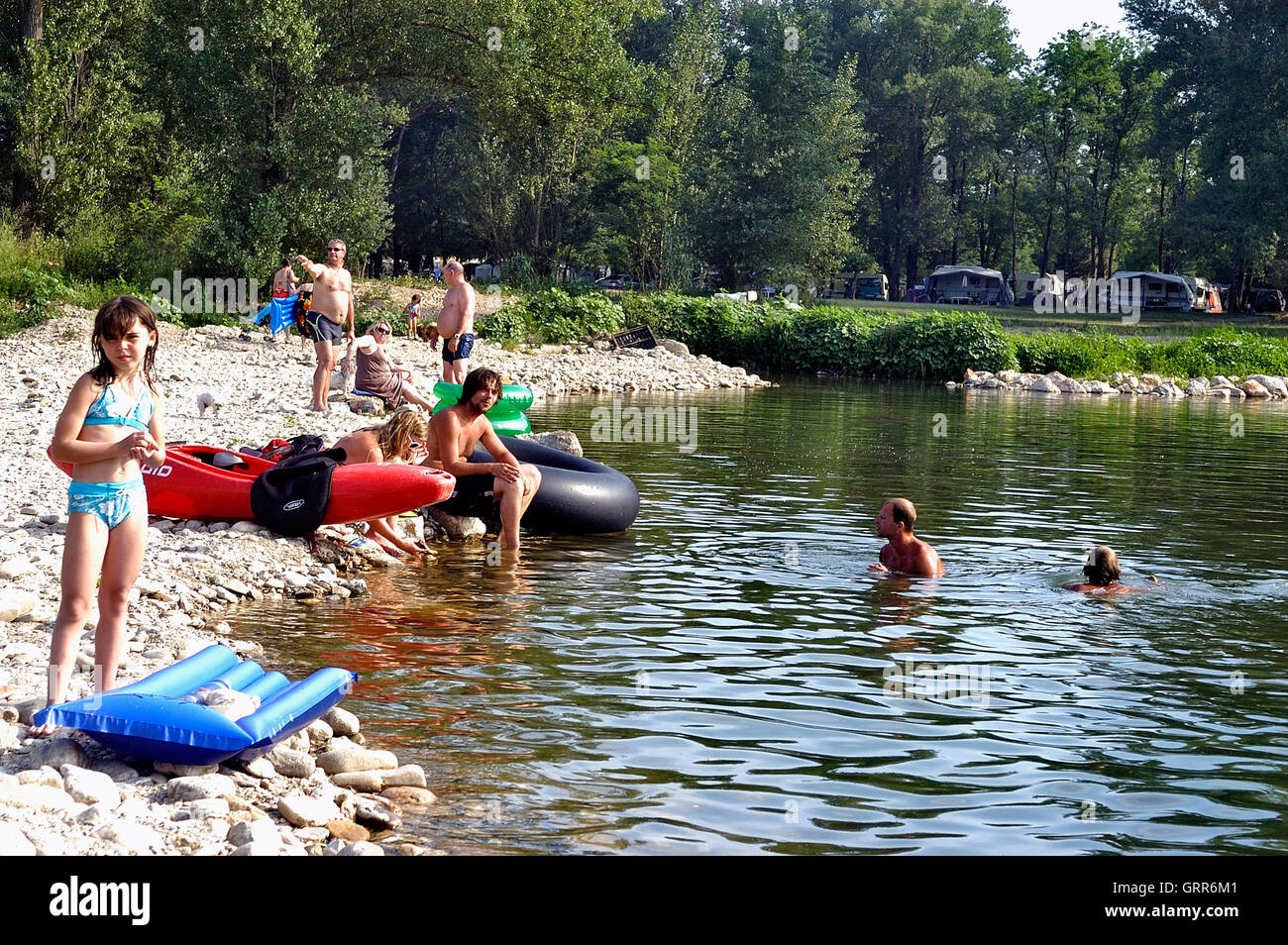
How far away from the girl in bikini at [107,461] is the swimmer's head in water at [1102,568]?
732 cm

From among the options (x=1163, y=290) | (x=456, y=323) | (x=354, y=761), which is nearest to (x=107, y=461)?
(x=354, y=761)

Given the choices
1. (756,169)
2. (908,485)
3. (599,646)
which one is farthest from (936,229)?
(599,646)

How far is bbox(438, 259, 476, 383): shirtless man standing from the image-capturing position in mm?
16188

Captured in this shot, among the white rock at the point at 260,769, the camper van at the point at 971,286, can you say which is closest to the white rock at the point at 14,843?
the white rock at the point at 260,769

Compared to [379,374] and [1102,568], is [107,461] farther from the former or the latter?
[379,374]

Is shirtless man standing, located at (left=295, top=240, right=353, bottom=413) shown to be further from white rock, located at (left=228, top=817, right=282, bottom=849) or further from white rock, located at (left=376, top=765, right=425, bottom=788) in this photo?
white rock, located at (left=228, top=817, right=282, bottom=849)

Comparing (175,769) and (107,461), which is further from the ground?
(107,461)

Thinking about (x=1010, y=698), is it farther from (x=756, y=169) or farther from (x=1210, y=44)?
(x=1210, y=44)

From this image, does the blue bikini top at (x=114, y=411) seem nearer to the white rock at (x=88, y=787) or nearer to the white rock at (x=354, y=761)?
the white rock at (x=88, y=787)

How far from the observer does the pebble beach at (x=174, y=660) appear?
5.02m

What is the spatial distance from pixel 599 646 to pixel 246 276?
71.4 ft

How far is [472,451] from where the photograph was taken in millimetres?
11641

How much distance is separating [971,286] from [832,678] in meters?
66.6

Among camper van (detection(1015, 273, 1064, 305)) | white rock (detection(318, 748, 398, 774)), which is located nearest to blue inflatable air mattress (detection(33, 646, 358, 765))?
white rock (detection(318, 748, 398, 774))
